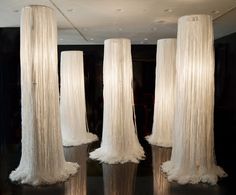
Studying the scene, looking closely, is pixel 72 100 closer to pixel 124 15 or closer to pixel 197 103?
pixel 124 15

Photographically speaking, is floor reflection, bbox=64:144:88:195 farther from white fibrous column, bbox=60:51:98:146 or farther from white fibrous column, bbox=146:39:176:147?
white fibrous column, bbox=146:39:176:147

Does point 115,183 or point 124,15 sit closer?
point 115,183

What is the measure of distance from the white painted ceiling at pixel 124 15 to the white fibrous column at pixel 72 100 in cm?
62

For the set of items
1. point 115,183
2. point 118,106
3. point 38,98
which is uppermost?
point 38,98

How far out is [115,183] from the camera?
353cm

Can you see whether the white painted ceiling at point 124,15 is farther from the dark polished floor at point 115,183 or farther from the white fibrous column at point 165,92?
the dark polished floor at point 115,183

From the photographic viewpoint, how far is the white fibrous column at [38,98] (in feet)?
11.2

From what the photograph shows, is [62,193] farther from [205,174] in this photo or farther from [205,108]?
[205,108]

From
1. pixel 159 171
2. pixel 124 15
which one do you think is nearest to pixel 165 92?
pixel 124 15

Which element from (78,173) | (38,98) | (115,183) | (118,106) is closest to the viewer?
(38,98)

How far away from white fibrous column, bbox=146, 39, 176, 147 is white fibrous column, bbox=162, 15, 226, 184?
1.70 metres

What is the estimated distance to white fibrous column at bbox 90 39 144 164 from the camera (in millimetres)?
4465

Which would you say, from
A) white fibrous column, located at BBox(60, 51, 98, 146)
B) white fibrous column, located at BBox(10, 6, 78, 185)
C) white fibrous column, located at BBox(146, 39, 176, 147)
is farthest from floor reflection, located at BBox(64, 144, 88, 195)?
white fibrous column, located at BBox(146, 39, 176, 147)

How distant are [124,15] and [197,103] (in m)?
1.83
